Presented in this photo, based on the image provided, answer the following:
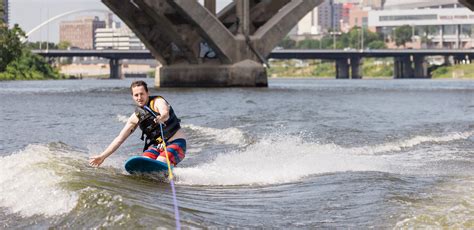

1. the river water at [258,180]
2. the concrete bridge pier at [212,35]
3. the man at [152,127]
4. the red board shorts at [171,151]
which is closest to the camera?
the river water at [258,180]

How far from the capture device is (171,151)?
16.9 m

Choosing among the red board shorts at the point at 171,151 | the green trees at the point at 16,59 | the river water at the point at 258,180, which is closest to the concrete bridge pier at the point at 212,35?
the river water at the point at 258,180

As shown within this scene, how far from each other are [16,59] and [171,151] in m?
128

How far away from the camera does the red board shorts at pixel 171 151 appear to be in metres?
16.8

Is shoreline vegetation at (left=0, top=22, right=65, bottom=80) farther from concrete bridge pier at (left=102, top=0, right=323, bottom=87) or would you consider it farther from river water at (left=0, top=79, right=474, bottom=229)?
river water at (left=0, top=79, right=474, bottom=229)

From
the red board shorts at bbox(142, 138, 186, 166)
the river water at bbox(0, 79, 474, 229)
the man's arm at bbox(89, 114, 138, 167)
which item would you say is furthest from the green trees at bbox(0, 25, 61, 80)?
the man's arm at bbox(89, 114, 138, 167)

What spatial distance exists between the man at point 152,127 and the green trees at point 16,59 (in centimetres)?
11883

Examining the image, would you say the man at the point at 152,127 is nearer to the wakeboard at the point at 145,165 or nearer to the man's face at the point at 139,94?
the man's face at the point at 139,94

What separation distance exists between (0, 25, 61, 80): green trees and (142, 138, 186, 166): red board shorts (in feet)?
390

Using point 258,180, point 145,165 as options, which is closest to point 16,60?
point 258,180

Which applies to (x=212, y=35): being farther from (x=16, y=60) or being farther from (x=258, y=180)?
(x=16, y=60)

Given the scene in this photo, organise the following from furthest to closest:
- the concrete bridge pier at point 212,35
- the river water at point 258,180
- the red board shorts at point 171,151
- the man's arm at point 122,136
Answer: the concrete bridge pier at point 212,35
the red board shorts at point 171,151
the man's arm at point 122,136
the river water at point 258,180

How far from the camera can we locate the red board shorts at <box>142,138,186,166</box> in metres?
16.8

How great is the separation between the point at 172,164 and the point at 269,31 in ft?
219
